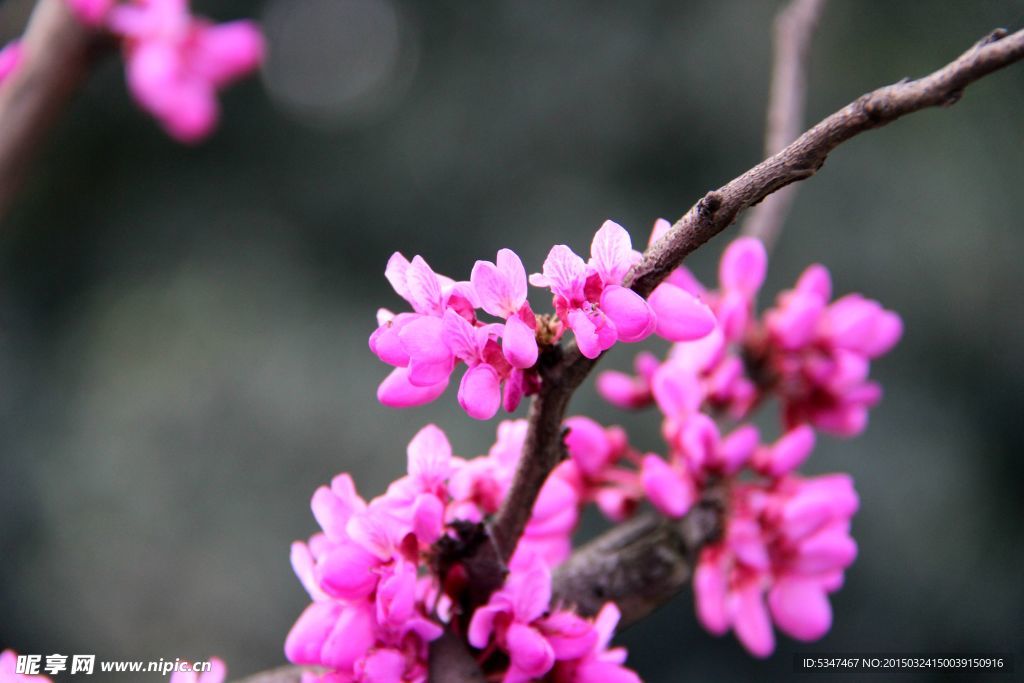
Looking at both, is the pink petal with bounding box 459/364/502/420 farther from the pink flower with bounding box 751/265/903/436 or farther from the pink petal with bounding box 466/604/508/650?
the pink flower with bounding box 751/265/903/436

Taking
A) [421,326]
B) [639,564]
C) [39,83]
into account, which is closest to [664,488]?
[639,564]

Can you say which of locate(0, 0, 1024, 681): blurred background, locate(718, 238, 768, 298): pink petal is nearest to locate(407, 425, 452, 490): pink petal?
locate(718, 238, 768, 298): pink petal

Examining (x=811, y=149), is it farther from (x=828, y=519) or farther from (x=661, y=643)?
(x=661, y=643)

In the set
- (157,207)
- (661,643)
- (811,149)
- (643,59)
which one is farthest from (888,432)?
(157,207)

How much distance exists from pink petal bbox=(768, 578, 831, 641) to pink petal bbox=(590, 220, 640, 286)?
13.2 inches

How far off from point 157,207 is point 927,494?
7.37ft

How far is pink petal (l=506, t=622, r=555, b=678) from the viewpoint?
385mm

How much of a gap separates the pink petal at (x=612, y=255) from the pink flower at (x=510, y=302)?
0.03m

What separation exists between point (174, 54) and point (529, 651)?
98cm

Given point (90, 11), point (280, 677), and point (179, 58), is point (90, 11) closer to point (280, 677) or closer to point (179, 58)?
point (179, 58)

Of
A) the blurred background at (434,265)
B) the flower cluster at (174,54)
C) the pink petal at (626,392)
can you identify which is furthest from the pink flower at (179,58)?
the blurred background at (434,265)

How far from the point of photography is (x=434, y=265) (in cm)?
231

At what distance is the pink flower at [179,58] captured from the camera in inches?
36.4

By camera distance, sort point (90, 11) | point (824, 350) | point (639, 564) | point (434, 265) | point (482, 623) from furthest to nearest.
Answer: point (434, 265) → point (90, 11) → point (824, 350) → point (639, 564) → point (482, 623)
